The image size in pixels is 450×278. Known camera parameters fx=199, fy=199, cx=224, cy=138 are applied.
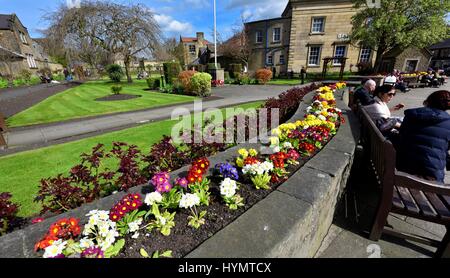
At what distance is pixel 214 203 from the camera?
6.08 ft

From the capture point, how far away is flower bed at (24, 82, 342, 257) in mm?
1321

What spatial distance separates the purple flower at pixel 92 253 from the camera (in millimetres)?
1213

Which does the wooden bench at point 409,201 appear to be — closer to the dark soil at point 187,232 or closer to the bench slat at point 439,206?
the bench slat at point 439,206

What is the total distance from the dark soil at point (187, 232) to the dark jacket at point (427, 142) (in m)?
1.94

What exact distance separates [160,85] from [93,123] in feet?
38.9

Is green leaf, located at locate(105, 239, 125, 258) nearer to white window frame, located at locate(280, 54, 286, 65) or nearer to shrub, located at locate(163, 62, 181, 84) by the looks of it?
shrub, located at locate(163, 62, 181, 84)

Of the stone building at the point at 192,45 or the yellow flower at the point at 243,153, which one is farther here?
the stone building at the point at 192,45

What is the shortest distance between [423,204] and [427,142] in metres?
0.81

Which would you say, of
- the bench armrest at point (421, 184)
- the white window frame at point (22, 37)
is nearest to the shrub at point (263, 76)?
the bench armrest at point (421, 184)

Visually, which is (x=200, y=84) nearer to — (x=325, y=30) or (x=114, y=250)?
(x=114, y=250)

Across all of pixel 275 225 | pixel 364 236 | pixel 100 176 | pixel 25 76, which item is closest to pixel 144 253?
pixel 275 225

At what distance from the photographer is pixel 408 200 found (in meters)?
2.10

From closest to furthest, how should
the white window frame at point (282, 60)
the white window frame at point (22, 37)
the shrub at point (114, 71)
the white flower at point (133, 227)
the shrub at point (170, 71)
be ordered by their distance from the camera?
the white flower at point (133, 227) < the shrub at point (170, 71) < the shrub at point (114, 71) < the white window frame at point (282, 60) < the white window frame at point (22, 37)

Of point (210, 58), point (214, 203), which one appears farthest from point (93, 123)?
point (210, 58)
